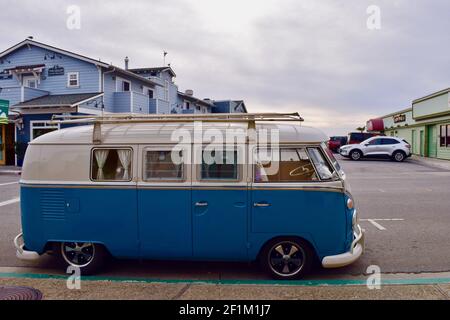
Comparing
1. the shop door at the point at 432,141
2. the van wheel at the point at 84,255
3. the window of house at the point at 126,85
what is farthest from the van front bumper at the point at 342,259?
the shop door at the point at 432,141

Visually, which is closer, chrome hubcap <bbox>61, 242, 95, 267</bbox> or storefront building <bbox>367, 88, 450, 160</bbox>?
chrome hubcap <bbox>61, 242, 95, 267</bbox>

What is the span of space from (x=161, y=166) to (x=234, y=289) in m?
1.78

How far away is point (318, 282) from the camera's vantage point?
4.54 metres

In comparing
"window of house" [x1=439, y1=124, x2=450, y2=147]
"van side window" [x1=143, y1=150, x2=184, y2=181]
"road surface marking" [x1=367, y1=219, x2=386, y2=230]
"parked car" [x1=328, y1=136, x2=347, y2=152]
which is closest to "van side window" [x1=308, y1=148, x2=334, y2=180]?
"van side window" [x1=143, y1=150, x2=184, y2=181]

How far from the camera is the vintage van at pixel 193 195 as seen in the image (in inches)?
178

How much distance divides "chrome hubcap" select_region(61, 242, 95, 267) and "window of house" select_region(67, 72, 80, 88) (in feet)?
69.3

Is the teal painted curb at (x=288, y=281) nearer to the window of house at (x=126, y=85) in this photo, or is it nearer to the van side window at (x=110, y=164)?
the van side window at (x=110, y=164)

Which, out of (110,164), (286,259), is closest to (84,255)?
(110,164)

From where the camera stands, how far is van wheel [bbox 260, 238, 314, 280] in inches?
182

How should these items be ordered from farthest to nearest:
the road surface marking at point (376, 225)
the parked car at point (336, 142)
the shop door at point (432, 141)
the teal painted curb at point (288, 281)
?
1. the parked car at point (336, 142)
2. the shop door at point (432, 141)
3. the road surface marking at point (376, 225)
4. the teal painted curb at point (288, 281)

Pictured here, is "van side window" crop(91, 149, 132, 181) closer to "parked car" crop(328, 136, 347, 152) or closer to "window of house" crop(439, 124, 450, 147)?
"window of house" crop(439, 124, 450, 147)

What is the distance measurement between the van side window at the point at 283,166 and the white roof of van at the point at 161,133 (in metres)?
0.17
